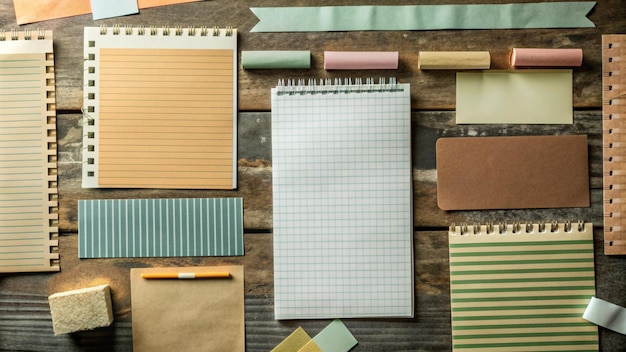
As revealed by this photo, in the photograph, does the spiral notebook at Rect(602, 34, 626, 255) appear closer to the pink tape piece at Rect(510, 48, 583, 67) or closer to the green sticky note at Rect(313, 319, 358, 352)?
the pink tape piece at Rect(510, 48, 583, 67)

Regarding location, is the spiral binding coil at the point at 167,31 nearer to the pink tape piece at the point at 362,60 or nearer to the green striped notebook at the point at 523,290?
the pink tape piece at the point at 362,60

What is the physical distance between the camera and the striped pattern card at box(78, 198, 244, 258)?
799mm

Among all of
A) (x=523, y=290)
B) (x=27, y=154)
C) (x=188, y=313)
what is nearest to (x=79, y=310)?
→ (x=188, y=313)

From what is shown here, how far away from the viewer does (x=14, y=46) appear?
0.80 m

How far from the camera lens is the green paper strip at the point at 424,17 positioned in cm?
80

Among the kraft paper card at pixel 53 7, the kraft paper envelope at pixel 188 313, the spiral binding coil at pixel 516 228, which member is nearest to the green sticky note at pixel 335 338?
the kraft paper envelope at pixel 188 313

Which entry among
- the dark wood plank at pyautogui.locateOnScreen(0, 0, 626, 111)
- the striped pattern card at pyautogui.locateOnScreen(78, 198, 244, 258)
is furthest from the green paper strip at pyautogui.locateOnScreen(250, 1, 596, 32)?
the striped pattern card at pyautogui.locateOnScreen(78, 198, 244, 258)

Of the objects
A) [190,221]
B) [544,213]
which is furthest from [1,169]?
[544,213]

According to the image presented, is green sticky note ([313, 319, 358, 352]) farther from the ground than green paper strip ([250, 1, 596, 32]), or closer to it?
closer to it

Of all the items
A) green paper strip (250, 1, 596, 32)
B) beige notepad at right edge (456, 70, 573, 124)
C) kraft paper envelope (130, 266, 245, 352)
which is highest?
green paper strip (250, 1, 596, 32)

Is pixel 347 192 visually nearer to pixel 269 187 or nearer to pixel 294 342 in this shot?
pixel 269 187

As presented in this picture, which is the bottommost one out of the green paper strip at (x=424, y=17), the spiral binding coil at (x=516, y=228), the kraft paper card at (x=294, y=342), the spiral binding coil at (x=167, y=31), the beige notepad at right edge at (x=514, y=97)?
the kraft paper card at (x=294, y=342)

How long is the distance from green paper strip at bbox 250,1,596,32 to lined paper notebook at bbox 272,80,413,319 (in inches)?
3.9

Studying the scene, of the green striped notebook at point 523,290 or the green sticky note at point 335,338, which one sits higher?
the green striped notebook at point 523,290
